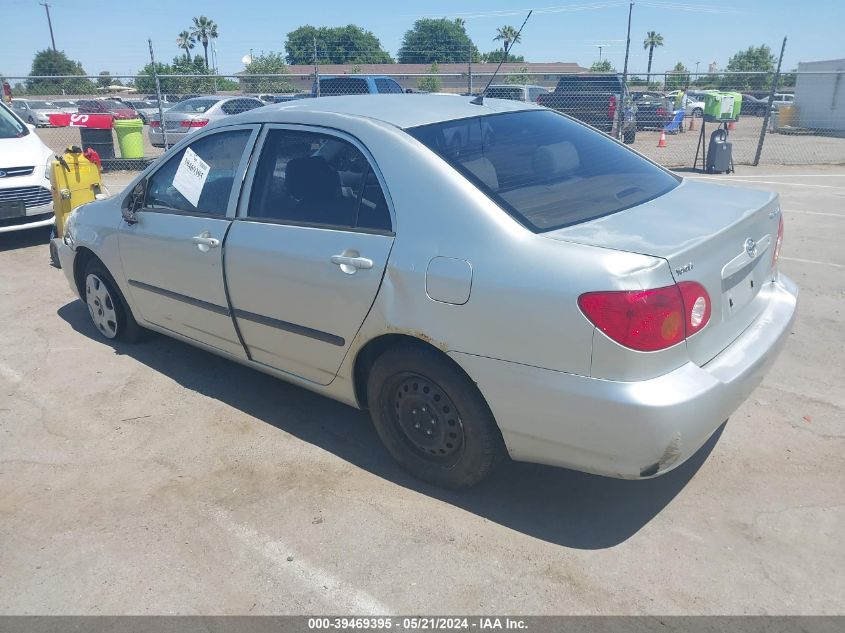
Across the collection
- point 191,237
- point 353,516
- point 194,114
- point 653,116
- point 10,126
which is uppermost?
point 10,126

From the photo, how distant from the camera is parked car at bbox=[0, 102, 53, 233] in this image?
7551mm

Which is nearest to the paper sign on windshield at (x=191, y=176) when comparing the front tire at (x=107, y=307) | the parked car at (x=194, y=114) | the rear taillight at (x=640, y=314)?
the front tire at (x=107, y=307)

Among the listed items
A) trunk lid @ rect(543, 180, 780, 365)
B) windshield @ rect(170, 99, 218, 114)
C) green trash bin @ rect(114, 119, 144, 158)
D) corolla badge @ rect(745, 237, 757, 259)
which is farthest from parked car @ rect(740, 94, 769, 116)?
corolla badge @ rect(745, 237, 757, 259)

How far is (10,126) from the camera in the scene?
8430 mm

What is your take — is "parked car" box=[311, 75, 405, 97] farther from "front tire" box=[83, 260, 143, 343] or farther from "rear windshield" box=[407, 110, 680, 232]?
"rear windshield" box=[407, 110, 680, 232]

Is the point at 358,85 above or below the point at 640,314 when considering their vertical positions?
above

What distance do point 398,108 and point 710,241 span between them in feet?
5.44

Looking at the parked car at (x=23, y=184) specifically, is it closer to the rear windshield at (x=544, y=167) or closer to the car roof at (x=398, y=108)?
the car roof at (x=398, y=108)

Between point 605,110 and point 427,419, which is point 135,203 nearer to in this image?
point 427,419

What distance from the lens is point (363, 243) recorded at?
309cm

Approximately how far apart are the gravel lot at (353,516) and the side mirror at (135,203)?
1.07m

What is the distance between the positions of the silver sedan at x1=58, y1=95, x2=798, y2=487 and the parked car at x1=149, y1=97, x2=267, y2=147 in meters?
12.9

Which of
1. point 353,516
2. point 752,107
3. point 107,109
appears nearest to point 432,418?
point 353,516

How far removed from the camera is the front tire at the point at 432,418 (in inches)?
113
